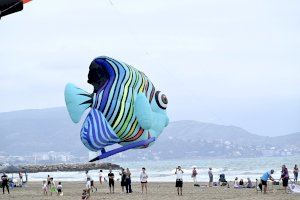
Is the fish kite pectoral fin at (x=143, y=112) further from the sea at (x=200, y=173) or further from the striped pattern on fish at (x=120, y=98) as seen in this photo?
the sea at (x=200, y=173)

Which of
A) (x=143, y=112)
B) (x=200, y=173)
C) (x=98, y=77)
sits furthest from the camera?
(x=200, y=173)

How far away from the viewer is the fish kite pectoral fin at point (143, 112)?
14688 millimetres

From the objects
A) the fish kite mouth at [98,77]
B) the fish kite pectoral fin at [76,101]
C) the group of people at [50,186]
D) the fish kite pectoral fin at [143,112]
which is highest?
the fish kite mouth at [98,77]

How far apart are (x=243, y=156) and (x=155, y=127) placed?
582 ft

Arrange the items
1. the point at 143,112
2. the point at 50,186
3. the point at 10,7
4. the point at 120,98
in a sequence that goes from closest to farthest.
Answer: the point at 10,7 < the point at 143,112 < the point at 120,98 < the point at 50,186

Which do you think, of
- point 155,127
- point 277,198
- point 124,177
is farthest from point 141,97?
point 124,177

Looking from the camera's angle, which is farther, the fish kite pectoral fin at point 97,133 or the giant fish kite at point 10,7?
the fish kite pectoral fin at point 97,133

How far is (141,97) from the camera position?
14.9 meters

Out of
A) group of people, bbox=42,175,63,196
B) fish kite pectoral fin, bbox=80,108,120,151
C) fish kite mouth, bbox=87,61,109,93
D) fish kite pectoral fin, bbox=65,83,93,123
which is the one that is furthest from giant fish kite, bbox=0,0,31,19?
group of people, bbox=42,175,63,196

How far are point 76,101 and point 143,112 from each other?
5.46 ft

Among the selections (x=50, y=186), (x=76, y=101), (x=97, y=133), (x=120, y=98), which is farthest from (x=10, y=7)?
(x=50, y=186)

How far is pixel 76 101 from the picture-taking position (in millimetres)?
15141

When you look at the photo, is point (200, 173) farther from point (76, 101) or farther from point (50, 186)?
point (76, 101)

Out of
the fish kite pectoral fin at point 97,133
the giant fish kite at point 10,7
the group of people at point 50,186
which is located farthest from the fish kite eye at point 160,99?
the group of people at point 50,186
